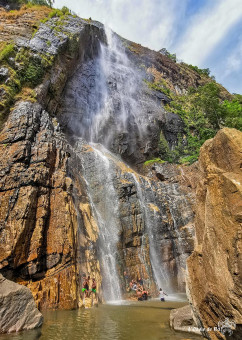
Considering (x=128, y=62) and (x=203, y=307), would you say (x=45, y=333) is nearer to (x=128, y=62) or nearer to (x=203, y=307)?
(x=203, y=307)

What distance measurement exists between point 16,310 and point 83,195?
11.7 metres

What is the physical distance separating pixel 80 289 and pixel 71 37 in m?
27.1

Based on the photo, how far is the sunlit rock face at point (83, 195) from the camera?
12.6 m

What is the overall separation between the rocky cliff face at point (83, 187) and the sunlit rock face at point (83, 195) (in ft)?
0.23

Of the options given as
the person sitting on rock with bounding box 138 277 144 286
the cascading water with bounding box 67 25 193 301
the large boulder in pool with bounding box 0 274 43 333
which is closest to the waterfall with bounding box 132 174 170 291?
the cascading water with bounding box 67 25 193 301

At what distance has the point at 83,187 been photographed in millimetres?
19766

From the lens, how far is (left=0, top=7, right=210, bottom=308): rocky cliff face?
502 inches

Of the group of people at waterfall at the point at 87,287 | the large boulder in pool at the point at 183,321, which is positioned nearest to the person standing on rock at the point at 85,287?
the group of people at waterfall at the point at 87,287

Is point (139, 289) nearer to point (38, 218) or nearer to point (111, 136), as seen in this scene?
point (38, 218)

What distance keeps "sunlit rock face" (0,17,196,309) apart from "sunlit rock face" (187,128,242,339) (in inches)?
341

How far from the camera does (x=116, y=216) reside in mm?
19547

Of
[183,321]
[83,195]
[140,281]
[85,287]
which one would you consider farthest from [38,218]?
[183,321]

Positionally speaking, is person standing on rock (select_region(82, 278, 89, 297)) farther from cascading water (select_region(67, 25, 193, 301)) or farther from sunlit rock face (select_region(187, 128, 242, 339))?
sunlit rock face (select_region(187, 128, 242, 339))

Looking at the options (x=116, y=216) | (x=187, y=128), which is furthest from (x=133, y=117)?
(x=116, y=216)
